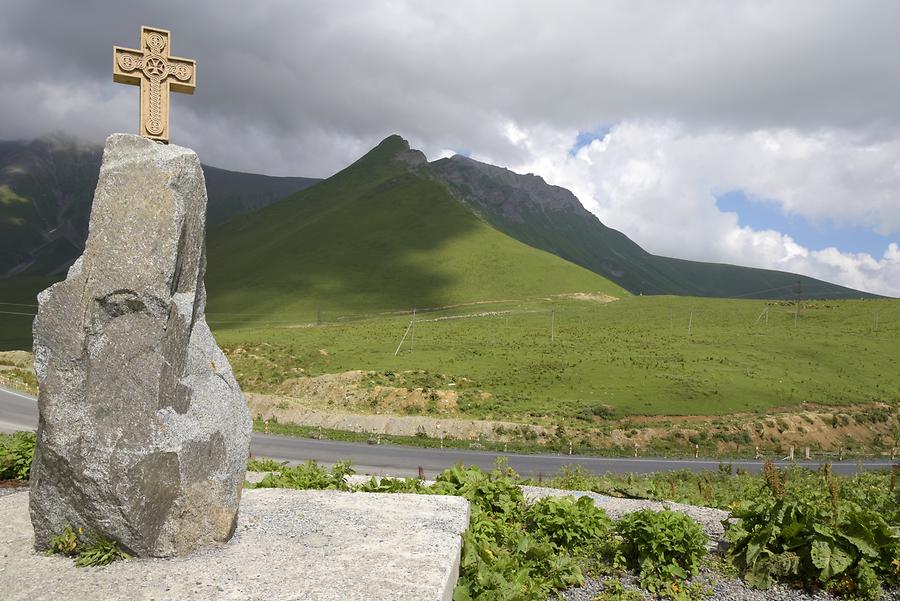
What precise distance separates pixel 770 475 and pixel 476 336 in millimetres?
75186

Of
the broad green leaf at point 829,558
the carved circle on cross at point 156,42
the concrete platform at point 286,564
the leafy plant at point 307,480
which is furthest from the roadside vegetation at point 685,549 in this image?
the carved circle on cross at point 156,42

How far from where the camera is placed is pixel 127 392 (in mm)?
8023

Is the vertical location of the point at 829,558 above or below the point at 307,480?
below

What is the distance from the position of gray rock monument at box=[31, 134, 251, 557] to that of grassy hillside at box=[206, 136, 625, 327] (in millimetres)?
117801

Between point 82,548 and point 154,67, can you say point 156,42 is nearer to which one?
point 154,67

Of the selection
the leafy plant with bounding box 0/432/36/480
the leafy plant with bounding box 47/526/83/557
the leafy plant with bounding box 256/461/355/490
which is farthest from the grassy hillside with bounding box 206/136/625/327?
the leafy plant with bounding box 47/526/83/557

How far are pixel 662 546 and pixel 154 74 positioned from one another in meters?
11.5

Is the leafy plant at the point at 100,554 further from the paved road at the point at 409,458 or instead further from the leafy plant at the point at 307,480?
the paved road at the point at 409,458

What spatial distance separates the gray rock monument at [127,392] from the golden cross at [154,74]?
6.90 ft

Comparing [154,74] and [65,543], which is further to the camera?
[154,74]

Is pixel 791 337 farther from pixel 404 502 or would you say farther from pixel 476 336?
pixel 404 502


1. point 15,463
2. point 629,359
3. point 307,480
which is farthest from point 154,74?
point 629,359

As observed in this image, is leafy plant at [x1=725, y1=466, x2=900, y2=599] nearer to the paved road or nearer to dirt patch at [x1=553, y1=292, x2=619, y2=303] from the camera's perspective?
the paved road

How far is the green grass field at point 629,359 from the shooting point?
2008 inches
